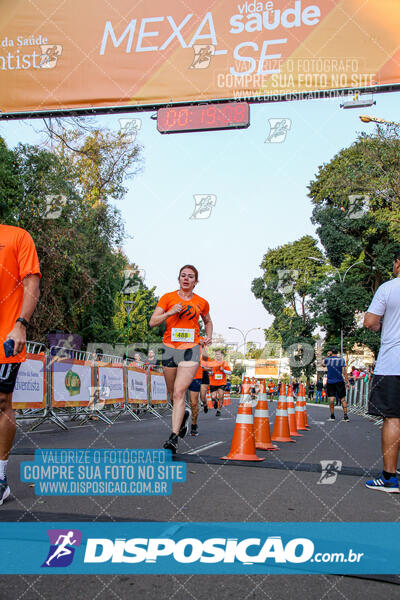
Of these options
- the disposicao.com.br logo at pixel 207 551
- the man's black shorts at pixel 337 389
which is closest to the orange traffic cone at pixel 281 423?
the disposicao.com.br logo at pixel 207 551

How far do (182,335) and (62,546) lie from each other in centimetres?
403

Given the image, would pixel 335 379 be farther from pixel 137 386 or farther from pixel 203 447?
pixel 203 447

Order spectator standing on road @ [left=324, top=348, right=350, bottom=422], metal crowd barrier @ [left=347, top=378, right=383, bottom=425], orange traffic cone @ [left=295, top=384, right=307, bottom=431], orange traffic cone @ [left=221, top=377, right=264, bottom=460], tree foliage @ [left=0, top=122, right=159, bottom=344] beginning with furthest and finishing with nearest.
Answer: metal crowd barrier @ [left=347, top=378, right=383, bottom=425] < tree foliage @ [left=0, top=122, right=159, bottom=344] < spectator standing on road @ [left=324, top=348, right=350, bottom=422] < orange traffic cone @ [left=295, top=384, right=307, bottom=431] < orange traffic cone @ [left=221, top=377, right=264, bottom=460]

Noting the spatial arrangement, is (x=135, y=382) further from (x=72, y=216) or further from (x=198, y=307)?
(x=72, y=216)

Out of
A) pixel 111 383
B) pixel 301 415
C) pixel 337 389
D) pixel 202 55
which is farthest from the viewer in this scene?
pixel 337 389

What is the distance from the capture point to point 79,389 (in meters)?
11.2

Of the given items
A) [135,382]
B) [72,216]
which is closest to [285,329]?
[72,216]

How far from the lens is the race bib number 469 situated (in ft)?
22.2

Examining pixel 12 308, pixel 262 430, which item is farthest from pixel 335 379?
pixel 12 308

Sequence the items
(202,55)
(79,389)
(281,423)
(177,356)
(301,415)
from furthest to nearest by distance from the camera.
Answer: (301,415) → (79,389) → (281,423) → (202,55) → (177,356)

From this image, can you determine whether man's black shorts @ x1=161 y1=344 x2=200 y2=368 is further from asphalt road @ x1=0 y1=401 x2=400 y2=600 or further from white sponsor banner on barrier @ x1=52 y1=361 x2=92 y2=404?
white sponsor banner on barrier @ x1=52 y1=361 x2=92 y2=404

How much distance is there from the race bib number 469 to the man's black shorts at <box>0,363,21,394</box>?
9.60ft

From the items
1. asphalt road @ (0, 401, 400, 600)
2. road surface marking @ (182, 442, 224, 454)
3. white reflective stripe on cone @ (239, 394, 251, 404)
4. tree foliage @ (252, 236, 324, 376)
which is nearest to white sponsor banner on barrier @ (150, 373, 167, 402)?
asphalt road @ (0, 401, 400, 600)

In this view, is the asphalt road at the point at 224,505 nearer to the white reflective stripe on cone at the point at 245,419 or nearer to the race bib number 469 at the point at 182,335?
the white reflective stripe on cone at the point at 245,419
